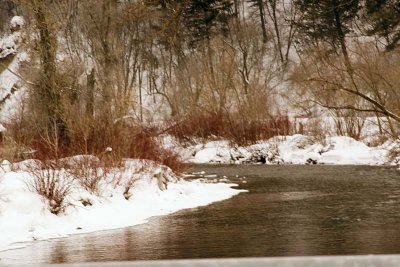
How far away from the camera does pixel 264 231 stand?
1118 cm

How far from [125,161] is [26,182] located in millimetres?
4760

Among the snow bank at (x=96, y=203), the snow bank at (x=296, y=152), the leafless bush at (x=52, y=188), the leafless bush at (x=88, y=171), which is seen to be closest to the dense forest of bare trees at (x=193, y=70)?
the leafless bush at (x=88, y=171)

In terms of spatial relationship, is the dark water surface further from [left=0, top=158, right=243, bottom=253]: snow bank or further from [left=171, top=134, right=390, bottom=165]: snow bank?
[left=171, top=134, right=390, bottom=165]: snow bank

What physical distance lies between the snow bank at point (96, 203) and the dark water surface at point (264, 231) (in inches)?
23.2

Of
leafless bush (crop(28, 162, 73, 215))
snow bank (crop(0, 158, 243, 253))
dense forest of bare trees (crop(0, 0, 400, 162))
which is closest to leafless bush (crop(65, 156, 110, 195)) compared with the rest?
snow bank (crop(0, 158, 243, 253))

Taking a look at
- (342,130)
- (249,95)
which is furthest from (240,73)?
(342,130)

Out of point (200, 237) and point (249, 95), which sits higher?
point (249, 95)

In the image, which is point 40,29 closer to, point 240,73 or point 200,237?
point 200,237

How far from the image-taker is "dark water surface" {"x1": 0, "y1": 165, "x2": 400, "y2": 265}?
9062mm

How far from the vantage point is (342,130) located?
32406 mm

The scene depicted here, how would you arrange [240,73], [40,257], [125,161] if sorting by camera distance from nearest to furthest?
1. [40,257]
2. [125,161]
3. [240,73]

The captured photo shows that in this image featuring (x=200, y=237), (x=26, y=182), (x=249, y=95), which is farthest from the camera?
(x=249, y=95)

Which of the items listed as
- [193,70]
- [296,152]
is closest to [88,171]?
[296,152]

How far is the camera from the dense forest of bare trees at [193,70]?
1977 centimetres
